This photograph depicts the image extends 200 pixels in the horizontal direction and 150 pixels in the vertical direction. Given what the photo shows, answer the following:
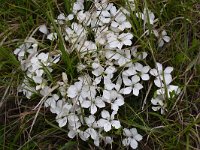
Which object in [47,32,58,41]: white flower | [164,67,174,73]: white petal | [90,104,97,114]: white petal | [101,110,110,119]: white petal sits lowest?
[101,110,110,119]: white petal

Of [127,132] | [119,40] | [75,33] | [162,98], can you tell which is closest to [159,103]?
[162,98]

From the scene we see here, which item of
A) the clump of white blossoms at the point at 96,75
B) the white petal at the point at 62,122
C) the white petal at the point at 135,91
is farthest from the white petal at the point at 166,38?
the white petal at the point at 62,122

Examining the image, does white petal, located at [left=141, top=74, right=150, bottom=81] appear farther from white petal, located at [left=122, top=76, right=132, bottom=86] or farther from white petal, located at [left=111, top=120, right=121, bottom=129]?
white petal, located at [left=111, top=120, right=121, bottom=129]

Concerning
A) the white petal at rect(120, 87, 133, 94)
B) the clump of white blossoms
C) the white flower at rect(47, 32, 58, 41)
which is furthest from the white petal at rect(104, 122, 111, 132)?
the white flower at rect(47, 32, 58, 41)

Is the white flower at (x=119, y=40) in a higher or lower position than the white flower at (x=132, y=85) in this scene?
higher

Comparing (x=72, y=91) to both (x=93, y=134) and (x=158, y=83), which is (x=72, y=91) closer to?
(x=93, y=134)

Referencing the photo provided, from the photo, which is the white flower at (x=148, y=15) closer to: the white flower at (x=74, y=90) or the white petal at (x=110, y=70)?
the white petal at (x=110, y=70)
